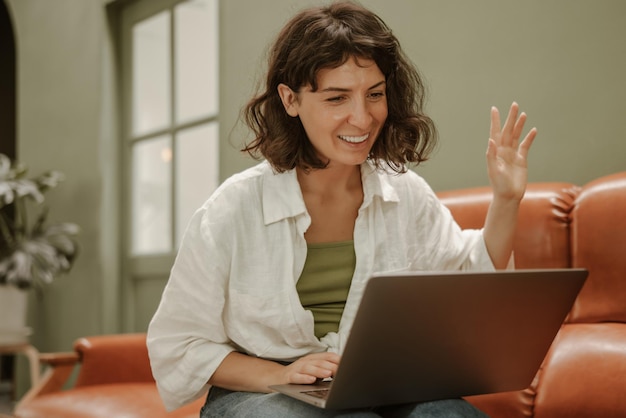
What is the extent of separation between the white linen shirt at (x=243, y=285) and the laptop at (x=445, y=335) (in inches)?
8.8

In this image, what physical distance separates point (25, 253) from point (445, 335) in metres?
3.33

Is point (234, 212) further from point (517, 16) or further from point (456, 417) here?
point (517, 16)

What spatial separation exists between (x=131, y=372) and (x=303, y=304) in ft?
4.11

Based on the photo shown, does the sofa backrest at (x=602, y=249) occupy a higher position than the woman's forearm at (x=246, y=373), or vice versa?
the sofa backrest at (x=602, y=249)

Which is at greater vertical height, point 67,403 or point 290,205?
point 290,205

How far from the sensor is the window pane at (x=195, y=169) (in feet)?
11.4

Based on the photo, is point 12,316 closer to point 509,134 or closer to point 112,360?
point 112,360

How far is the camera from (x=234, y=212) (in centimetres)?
154

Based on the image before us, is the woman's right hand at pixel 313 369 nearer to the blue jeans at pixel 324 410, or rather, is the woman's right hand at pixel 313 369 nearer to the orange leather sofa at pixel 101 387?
the blue jeans at pixel 324 410

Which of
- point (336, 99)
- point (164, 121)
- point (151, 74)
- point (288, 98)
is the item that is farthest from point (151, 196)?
point (336, 99)

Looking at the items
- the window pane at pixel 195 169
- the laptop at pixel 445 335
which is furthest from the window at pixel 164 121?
the laptop at pixel 445 335

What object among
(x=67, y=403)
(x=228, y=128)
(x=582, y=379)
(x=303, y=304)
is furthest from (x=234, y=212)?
(x=228, y=128)

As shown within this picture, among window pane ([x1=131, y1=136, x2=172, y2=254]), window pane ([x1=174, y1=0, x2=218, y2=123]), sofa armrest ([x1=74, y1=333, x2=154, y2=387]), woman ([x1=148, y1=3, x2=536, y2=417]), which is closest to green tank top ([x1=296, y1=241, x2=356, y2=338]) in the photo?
woman ([x1=148, y1=3, x2=536, y2=417])

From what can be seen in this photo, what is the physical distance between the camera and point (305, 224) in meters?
1.56
